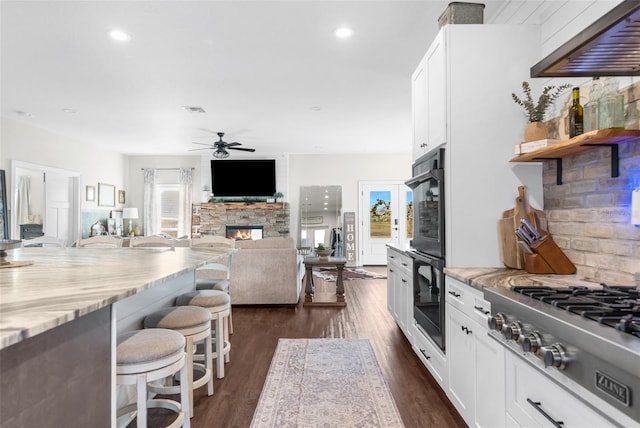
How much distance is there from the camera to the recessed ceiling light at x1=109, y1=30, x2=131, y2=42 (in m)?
3.03

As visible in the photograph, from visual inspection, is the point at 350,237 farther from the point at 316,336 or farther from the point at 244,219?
the point at 316,336

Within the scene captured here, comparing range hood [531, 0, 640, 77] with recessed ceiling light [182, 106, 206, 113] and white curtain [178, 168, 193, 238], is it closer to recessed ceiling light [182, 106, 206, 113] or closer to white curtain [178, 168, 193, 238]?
recessed ceiling light [182, 106, 206, 113]

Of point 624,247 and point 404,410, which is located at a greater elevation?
point 624,247

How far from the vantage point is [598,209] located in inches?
71.6

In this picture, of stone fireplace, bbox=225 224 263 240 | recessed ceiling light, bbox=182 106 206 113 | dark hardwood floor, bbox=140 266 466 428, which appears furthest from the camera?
stone fireplace, bbox=225 224 263 240

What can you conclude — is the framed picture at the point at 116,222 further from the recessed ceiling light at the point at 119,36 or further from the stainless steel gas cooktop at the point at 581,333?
the stainless steel gas cooktop at the point at 581,333

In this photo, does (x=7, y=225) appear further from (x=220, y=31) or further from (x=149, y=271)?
(x=149, y=271)

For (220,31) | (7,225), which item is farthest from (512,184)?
(7,225)

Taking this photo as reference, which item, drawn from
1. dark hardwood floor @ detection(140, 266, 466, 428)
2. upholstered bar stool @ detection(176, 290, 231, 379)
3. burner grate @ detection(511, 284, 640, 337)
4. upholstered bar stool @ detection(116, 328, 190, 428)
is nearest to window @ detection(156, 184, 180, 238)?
dark hardwood floor @ detection(140, 266, 466, 428)

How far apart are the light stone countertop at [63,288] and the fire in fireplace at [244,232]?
21.8 feet

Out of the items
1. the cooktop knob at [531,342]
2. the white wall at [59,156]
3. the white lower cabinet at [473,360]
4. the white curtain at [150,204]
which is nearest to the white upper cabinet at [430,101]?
the white lower cabinet at [473,360]

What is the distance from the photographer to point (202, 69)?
12.4 ft

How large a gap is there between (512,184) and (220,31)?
254 centimetres

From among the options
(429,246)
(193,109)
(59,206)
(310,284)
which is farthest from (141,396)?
(59,206)
